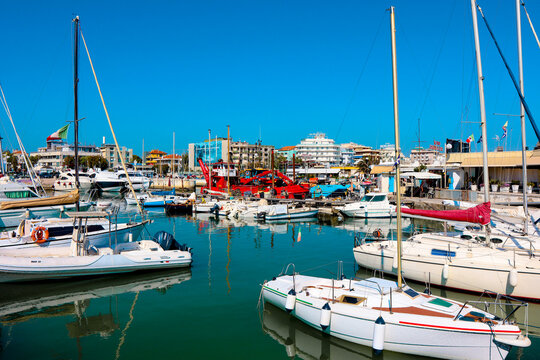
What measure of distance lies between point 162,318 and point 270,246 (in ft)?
43.9

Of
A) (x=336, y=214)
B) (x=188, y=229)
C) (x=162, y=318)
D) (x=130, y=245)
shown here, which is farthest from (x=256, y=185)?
(x=162, y=318)

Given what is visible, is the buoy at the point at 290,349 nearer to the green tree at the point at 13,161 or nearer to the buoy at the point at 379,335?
the buoy at the point at 379,335

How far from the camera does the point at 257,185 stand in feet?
204

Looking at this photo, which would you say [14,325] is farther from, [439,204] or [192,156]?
[192,156]

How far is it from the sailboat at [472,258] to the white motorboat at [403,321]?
8.88 ft

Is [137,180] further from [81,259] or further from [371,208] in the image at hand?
[81,259]

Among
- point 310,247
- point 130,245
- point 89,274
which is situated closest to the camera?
point 89,274

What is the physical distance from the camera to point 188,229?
113 ft

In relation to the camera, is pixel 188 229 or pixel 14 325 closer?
pixel 14 325

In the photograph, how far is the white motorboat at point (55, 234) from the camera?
18.9 metres

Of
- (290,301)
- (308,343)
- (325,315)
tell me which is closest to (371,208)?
(290,301)

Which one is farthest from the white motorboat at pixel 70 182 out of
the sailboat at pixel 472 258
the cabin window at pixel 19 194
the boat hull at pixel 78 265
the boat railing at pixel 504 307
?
the boat railing at pixel 504 307

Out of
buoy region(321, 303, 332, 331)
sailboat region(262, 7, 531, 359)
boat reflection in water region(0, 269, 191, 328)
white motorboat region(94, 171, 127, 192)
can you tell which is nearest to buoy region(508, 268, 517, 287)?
sailboat region(262, 7, 531, 359)

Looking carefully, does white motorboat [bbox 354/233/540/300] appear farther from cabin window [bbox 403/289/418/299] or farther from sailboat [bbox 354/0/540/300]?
cabin window [bbox 403/289/418/299]
